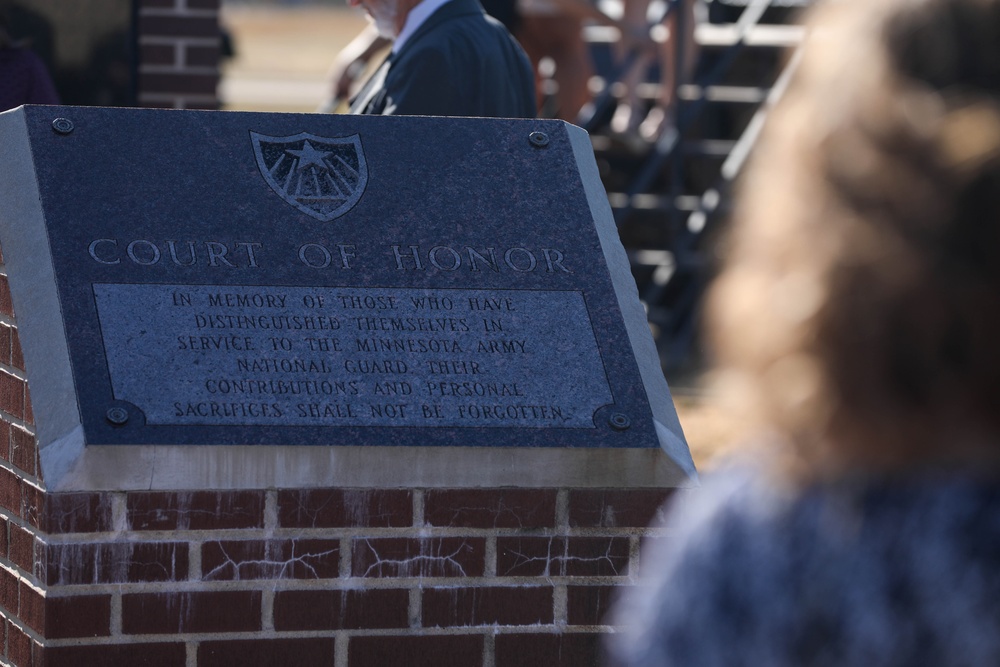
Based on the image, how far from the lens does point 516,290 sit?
2.89 meters

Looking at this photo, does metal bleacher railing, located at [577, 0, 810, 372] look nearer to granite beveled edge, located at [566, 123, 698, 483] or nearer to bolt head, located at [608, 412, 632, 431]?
granite beveled edge, located at [566, 123, 698, 483]

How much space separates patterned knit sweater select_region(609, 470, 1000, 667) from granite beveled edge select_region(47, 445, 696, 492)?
1.43 metres

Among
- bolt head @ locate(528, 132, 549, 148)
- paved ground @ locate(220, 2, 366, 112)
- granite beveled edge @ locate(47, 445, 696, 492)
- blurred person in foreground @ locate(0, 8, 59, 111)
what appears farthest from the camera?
paved ground @ locate(220, 2, 366, 112)

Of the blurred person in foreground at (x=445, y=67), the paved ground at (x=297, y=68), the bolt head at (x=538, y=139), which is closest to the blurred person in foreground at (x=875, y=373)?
the paved ground at (x=297, y=68)

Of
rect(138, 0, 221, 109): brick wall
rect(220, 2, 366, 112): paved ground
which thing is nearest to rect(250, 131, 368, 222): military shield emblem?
rect(138, 0, 221, 109): brick wall

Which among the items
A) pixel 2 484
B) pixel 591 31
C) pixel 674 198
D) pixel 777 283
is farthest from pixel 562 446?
pixel 591 31

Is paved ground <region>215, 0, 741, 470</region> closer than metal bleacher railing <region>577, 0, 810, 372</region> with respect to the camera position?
Yes

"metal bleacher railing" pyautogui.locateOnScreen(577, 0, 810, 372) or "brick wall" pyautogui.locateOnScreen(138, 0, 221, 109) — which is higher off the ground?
"metal bleacher railing" pyautogui.locateOnScreen(577, 0, 810, 372)

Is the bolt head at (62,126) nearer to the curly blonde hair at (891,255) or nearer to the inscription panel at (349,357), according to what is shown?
the inscription panel at (349,357)

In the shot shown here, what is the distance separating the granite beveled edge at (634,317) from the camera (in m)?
2.85

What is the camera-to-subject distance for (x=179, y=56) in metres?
5.43

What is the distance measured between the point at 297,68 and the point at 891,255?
32706 mm

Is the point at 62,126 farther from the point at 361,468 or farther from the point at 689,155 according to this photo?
the point at 689,155

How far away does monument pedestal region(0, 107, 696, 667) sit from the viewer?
8.54ft
